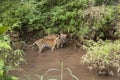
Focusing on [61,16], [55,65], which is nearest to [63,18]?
[61,16]

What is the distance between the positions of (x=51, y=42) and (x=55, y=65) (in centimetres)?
93

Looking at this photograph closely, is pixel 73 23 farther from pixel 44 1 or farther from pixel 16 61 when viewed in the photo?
pixel 16 61

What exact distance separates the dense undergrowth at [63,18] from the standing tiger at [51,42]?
0.26 meters

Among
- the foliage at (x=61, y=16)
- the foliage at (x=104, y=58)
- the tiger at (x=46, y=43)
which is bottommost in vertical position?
the tiger at (x=46, y=43)

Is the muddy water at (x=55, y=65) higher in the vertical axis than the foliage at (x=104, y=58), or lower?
lower

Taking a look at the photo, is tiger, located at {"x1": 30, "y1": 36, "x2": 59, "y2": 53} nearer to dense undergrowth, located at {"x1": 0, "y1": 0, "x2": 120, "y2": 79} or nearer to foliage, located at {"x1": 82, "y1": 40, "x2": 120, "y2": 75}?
dense undergrowth, located at {"x1": 0, "y1": 0, "x2": 120, "y2": 79}

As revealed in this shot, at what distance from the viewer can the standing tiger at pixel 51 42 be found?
274 inches

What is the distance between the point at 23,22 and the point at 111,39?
81.5 inches

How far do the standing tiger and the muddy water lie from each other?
0.12 metres

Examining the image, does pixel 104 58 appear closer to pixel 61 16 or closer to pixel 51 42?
pixel 51 42

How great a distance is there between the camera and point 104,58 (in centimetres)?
565

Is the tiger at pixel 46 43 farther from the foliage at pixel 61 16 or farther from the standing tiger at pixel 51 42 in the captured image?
the foliage at pixel 61 16

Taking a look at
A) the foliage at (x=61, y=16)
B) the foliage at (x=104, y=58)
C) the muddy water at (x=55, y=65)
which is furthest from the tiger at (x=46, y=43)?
the foliage at (x=104, y=58)

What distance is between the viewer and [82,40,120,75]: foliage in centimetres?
558
